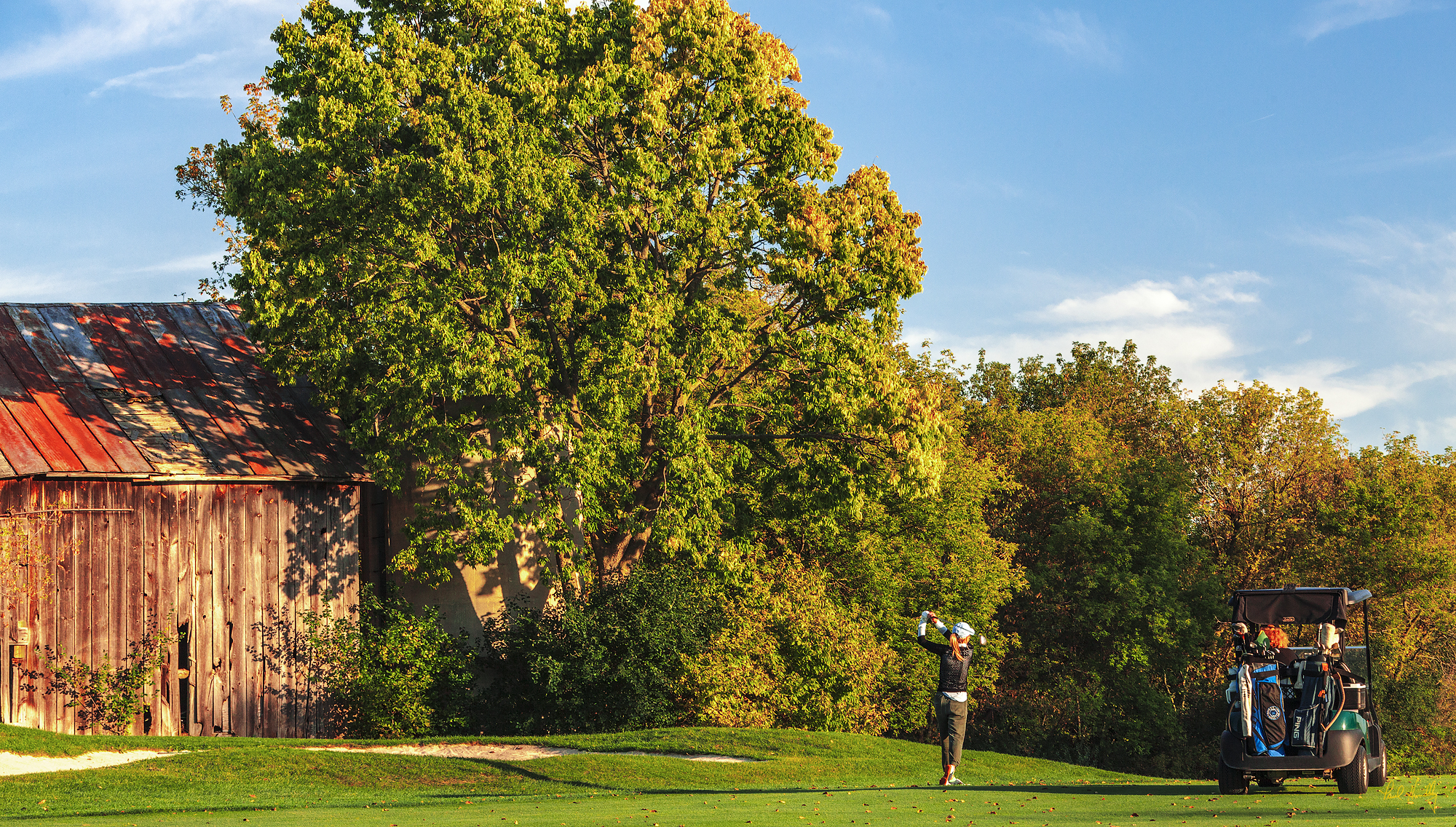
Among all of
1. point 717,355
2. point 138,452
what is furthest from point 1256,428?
point 138,452

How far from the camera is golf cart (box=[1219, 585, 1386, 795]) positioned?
44.9 feet

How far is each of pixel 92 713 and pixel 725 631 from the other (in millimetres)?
12545

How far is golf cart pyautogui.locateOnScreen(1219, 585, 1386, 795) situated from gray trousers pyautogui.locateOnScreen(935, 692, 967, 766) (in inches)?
127

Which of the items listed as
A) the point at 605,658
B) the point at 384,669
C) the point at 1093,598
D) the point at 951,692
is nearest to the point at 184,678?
the point at 384,669

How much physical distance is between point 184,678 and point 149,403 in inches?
235

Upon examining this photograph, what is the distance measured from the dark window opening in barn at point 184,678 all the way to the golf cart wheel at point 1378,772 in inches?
821

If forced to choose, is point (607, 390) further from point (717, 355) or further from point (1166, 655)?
point (1166, 655)

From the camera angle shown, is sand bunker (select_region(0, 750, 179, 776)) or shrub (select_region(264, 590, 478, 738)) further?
shrub (select_region(264, 590, 478, 738))

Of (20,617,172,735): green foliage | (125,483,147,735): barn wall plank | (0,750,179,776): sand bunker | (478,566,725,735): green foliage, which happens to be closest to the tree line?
(478,566,725,735): green foliage

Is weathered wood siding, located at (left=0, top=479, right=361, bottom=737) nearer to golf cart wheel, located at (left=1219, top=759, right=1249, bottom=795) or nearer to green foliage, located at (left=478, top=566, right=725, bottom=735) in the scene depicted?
green foliage, located at (left=478, top=566, right=725, bottom=735)

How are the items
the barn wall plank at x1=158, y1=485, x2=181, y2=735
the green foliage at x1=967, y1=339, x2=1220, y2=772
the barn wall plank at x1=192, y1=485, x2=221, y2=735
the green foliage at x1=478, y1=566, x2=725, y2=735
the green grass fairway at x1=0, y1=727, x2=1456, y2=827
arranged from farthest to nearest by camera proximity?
the green foliage at x1=967, y1=339, x2=1220, y2=772 → the green foliage at x1=478, y1=566, x2=725, y2=735 → the barn wall plank at x1=192, y1=485, x2=221, y2=735 → the barn wall plank at x1=158, y1=485, x2=181, y2=735 → the green grass fairway at x1=0, y1=727, x2=1456, y2=827

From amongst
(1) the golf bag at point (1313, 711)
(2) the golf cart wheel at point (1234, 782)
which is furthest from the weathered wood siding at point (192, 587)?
(1) the golf bag at point (1313, 711)

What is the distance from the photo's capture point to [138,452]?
23656 mm

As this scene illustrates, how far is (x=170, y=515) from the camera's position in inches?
→ 942
